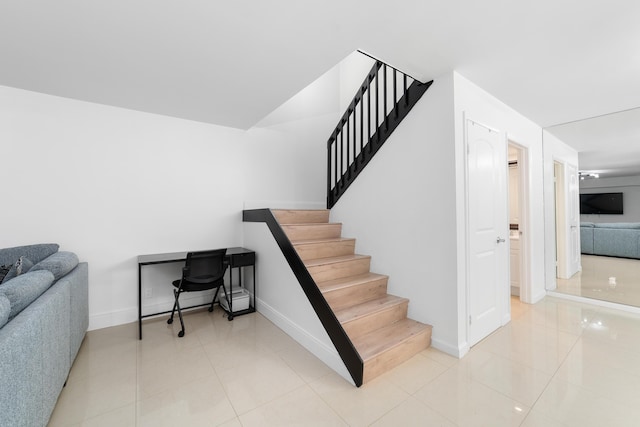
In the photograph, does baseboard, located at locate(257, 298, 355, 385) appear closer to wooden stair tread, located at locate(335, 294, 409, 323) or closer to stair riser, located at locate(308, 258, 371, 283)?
wooden stair tread, located at locate(335, 294, 409, 323)

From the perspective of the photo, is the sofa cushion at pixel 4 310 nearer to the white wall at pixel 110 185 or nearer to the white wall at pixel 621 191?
the white wall at pixel 110 185

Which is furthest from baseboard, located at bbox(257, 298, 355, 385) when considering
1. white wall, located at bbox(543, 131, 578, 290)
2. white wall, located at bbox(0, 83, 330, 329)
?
white wall, located at bbox(543, 131, 578, 290)

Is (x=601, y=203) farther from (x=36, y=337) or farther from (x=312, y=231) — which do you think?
(x=36, y=337)

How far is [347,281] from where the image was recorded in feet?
8.90

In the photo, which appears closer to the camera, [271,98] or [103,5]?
[103,5]

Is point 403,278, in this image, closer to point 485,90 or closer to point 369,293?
point 369,293

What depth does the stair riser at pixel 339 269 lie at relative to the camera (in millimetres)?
2688

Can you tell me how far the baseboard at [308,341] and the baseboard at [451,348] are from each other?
→ 0.93 m

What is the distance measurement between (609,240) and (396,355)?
4.86 meters

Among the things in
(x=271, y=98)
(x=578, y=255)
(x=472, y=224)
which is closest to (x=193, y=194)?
(x=271, y=98)

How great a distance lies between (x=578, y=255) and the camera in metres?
4.46

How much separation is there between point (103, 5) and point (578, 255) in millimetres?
6633

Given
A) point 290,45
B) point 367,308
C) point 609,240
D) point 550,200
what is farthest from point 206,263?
point 609,240

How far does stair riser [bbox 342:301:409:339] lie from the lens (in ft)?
7.33
